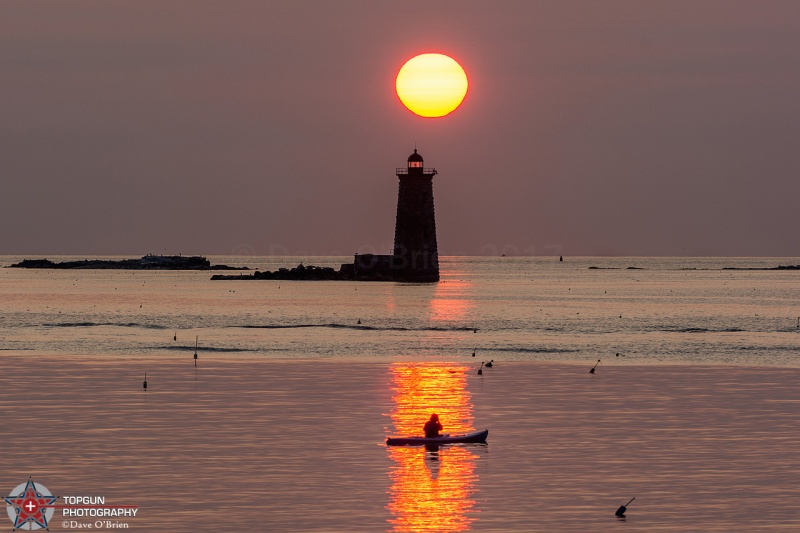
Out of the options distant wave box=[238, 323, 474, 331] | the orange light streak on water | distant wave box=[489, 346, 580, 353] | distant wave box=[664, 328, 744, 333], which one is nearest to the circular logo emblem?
the orange light streak on water

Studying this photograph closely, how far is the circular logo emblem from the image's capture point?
2175 centimetres

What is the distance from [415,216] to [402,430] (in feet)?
367

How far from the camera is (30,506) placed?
74.0 feet

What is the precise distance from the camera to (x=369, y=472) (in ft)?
87.4

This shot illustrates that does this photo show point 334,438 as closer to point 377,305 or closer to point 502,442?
point 502,442

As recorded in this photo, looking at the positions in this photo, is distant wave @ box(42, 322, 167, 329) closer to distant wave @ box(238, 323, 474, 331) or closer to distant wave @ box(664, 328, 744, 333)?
distant wave @ box(238, 323, 474, 331)

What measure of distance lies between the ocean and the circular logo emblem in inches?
11.8

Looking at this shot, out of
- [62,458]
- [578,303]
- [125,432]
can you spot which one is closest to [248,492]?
[62,458]

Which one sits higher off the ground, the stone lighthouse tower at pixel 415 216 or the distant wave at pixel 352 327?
the stone lighthouse tower at pixel 415 216

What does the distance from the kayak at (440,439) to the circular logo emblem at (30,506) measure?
923 centimetres

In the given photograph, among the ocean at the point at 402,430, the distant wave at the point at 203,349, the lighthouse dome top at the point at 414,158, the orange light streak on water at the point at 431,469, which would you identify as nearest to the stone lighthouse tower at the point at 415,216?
the lighthouse dome top at the point at 414,158

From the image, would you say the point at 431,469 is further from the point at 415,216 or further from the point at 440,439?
the point at 415,216

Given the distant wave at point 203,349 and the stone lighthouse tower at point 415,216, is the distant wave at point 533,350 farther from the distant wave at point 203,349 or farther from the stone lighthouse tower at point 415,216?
the stone lighthouse tower at point 415,216

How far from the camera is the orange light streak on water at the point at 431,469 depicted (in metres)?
22.2
